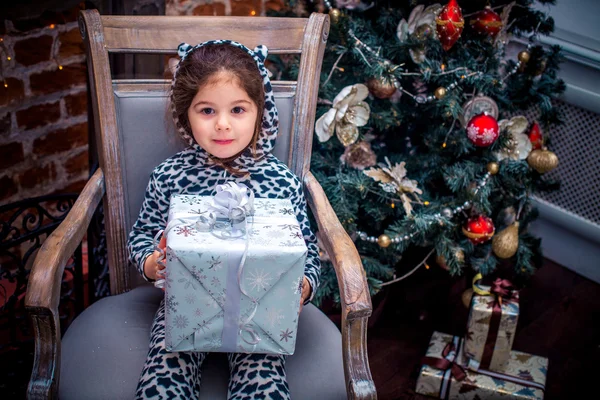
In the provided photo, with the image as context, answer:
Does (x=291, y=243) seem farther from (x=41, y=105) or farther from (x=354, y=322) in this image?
(x=41, y=105)

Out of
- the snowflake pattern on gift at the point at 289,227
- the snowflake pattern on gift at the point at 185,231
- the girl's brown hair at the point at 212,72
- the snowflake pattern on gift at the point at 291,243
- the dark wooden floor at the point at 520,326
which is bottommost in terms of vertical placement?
the dark wooden floor at the point at 520,326

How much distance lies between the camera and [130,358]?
44.3 inches

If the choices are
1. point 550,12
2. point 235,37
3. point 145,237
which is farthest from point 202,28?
point 550,12

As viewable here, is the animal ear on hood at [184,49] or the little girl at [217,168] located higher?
the animal ear on hood at [184,49]

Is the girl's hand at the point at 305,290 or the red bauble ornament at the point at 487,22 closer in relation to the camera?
the girl's hand at the point at 305,290

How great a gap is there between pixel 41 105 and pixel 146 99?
0.75 m

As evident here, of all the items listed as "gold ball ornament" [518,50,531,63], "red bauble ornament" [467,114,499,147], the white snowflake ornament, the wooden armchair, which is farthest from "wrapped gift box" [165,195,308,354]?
"gold ball ornament" [518,50,531,63]

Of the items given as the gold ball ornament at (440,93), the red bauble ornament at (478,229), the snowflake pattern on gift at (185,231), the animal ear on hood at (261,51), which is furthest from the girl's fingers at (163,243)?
the red bauble ornament at (478,229)

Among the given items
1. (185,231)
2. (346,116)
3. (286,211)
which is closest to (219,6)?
(346,116)

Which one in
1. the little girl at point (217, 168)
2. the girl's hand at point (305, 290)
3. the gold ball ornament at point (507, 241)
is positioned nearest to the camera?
the little girl at point (217, 168)

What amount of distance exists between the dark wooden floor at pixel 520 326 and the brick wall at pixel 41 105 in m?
1.19

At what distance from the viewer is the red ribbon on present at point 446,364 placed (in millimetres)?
1772

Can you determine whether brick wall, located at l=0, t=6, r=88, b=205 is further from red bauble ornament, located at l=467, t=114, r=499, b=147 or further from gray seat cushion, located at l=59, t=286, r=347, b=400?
red bauble ornament, located at l=467, t=114, r=499, b=147

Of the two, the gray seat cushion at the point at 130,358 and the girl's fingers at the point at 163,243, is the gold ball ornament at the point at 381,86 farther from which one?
the girl's fingers at the point at 163,243
